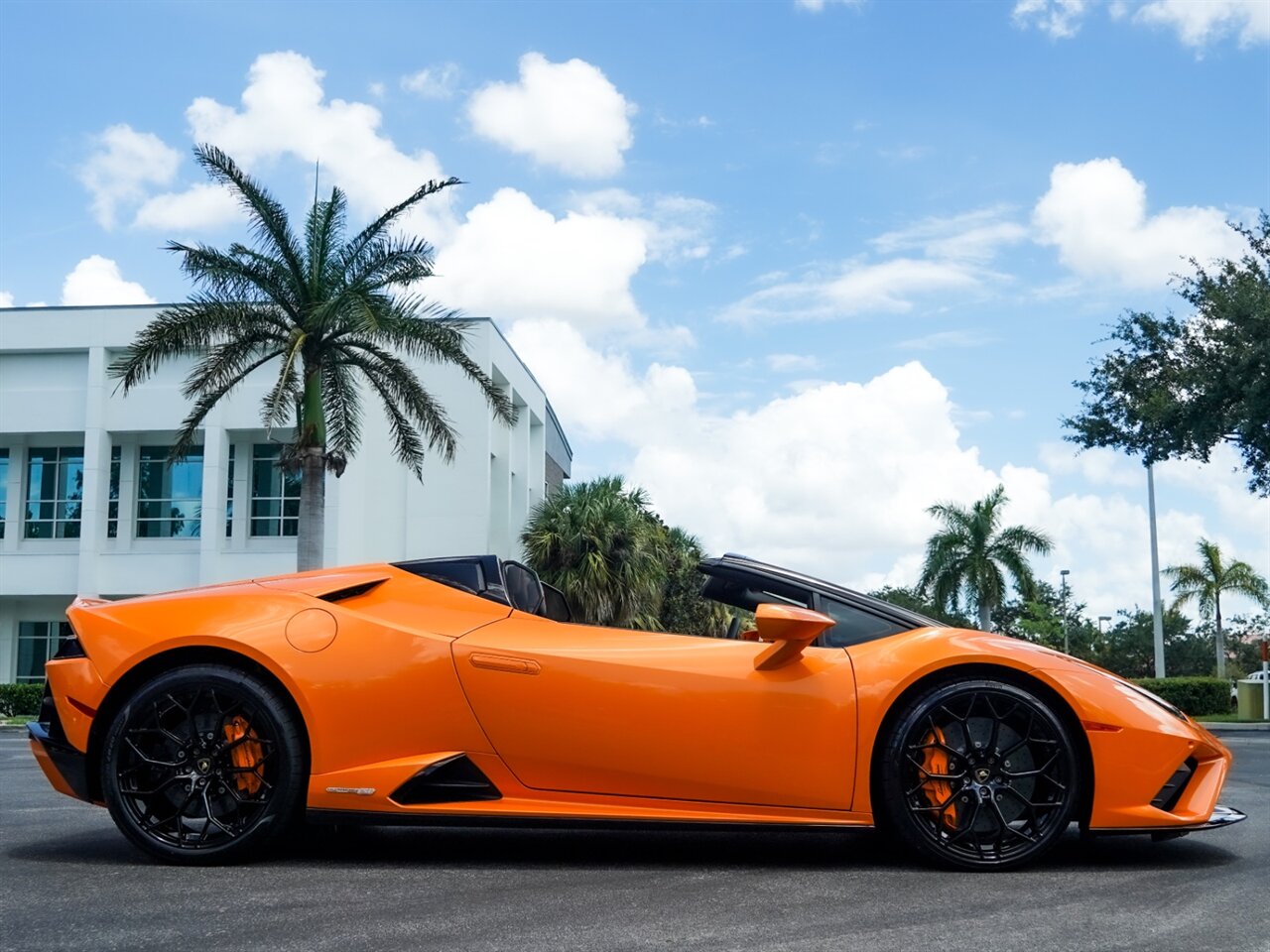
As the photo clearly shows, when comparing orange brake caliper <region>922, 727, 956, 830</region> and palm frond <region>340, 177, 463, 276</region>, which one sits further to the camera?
palm frond <region>340, 177, 463, 276</region>

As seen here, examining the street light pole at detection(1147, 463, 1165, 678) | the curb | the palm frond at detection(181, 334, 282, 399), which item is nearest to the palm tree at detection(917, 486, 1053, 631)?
the street light pole at detection(1147, 463, 1165, 678)

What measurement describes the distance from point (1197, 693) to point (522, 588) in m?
32.5

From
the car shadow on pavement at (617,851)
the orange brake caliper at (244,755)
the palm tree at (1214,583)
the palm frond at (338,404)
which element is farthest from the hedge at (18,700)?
the palm tree at (1214,583)

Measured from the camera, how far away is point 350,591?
4.92 metres

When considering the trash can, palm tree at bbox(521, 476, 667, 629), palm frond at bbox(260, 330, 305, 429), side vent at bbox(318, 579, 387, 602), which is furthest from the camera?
palm tree at bbox(521, 476, 667, 629)

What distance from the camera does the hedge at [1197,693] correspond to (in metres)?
33.1

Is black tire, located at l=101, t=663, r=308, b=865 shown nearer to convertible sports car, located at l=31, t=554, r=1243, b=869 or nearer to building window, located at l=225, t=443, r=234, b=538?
convertible sports car, located at l=31, t=554, r=1243, b=869

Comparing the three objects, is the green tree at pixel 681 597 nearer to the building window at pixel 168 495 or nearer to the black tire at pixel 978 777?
the building window at pixel 168 495

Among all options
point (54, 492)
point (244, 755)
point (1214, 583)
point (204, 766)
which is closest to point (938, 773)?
point (244, 755)

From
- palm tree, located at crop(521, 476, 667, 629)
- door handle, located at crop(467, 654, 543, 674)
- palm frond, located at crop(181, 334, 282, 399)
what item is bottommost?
door handle, located at crop(467, 654, 543, 674)

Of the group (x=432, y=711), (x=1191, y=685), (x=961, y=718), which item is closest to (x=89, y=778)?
(x=432, y=711)

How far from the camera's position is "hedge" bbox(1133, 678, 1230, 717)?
33062 mm

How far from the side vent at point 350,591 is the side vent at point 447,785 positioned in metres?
0.74

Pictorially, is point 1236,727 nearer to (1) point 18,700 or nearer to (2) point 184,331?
(2) point 184,331
